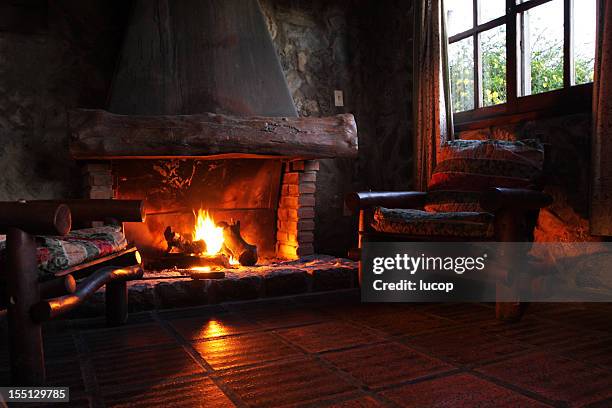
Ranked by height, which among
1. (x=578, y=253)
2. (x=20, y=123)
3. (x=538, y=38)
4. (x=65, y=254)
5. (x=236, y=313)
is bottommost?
(x=236, y=313)

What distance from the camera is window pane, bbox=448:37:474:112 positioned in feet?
12.2

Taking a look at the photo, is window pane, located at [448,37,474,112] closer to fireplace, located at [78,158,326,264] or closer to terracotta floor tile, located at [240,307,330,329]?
fireplace, located at [78,158,326,264]

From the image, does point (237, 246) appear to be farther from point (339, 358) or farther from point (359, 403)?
point (359, 403)

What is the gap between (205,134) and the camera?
288cm

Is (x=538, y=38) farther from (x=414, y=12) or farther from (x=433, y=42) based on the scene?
(x=414, y=12)

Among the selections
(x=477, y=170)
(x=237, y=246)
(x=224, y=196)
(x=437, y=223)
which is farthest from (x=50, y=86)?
(x=477, y=170)

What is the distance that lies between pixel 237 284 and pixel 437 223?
1.14 metres

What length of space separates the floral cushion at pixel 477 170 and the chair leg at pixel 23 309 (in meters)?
2.11

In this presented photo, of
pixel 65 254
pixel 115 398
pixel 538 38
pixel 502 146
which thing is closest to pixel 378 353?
pixel 115 398

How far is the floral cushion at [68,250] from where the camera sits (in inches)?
64.5

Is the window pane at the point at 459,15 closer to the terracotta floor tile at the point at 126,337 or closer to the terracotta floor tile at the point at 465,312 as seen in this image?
the terracotta floor tile at the point at 465,312

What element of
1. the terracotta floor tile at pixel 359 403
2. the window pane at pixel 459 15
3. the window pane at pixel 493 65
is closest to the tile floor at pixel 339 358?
the terracotta floor tile at pixel 359 403

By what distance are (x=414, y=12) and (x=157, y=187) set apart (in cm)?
224

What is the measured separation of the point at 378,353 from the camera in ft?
6.30
